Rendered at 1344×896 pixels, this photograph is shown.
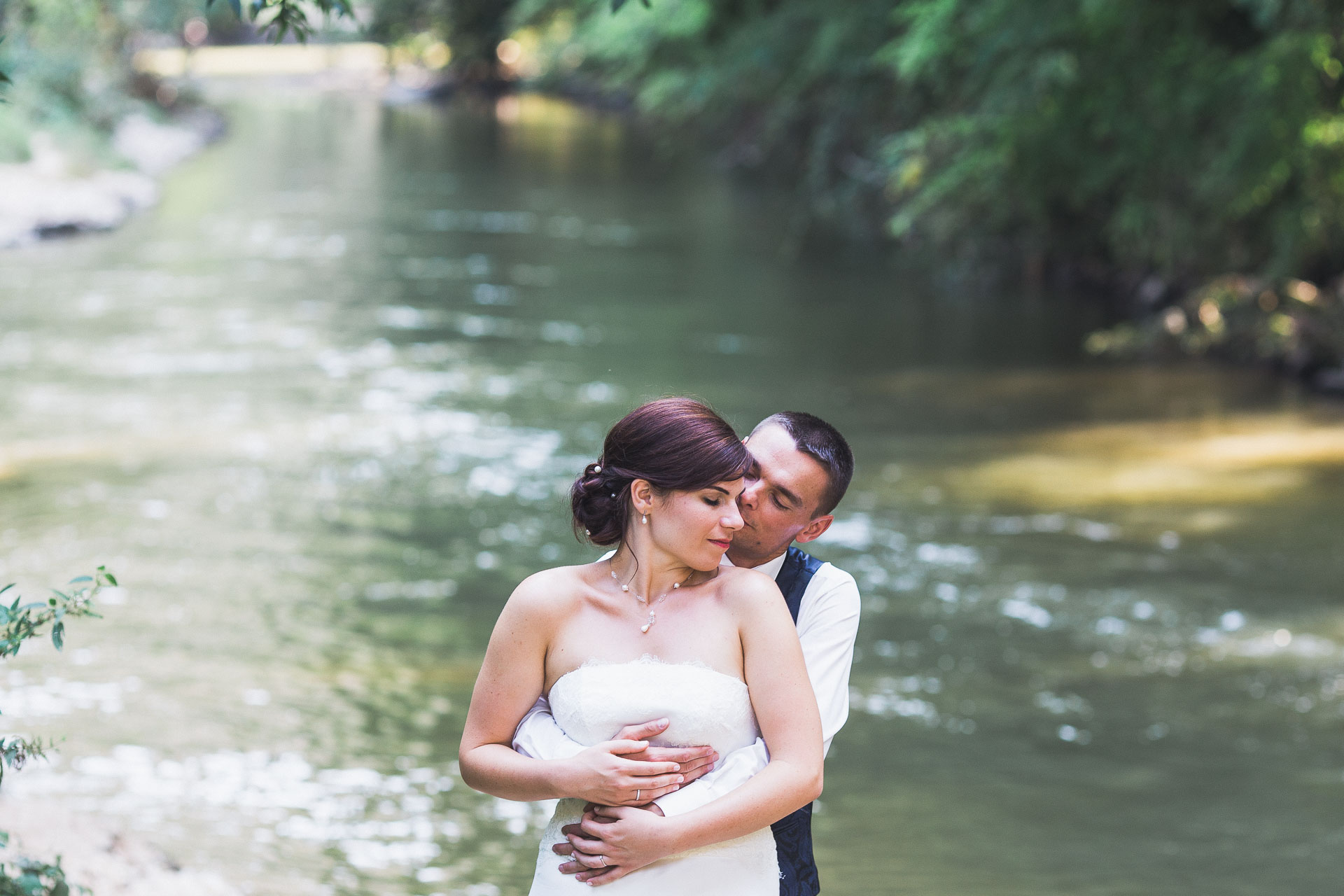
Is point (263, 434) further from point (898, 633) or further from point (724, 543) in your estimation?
point (724, 543)

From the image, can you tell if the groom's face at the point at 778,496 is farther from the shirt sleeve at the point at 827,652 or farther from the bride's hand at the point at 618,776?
the bride's hand at the point at 618,776

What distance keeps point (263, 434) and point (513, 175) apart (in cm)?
1727

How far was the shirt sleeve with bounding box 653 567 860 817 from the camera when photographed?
2506 mm

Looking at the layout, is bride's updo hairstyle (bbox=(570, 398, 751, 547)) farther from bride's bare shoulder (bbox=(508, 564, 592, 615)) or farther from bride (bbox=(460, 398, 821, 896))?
bride's bare shoulder (bbox=(508, 564, 592, 615))

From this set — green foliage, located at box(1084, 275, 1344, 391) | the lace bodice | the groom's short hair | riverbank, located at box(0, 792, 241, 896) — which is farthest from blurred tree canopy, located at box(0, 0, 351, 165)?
the lace bodice

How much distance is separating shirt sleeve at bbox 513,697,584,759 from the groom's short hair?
23.6 inches

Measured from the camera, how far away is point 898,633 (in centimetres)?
755

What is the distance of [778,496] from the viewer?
105 inches

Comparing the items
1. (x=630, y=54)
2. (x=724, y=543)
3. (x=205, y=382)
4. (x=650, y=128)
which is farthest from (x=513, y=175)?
(x=724, y=543)

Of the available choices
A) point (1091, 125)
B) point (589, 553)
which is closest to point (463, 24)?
point (1091, 125)

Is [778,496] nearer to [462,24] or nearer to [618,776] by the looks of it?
[618,776]

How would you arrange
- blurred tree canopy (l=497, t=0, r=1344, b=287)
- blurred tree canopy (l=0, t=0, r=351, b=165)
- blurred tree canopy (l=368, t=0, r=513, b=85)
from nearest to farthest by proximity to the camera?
blurred tree canopy (l=497, t=0, r=1344, b=287) < blurred tree canopy (l=0, t=0, r=351, b=165) < blurred tree canopy (l=368, t=0, r=513, b=85)

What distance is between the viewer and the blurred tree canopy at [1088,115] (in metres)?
11.9

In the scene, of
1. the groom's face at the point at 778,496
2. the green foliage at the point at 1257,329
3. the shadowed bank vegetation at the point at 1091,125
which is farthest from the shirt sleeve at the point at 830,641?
the green foliage at the point at 1257,329
